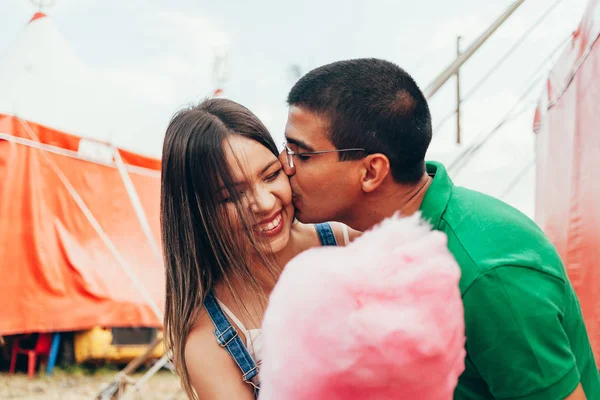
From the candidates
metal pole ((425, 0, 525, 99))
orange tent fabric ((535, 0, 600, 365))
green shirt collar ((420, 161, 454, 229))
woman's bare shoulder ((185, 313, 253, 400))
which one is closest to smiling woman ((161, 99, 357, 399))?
woman's bare shoulder ((185, 313, 253, 400))

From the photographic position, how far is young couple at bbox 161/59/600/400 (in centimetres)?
120

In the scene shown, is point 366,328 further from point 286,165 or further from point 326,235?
point 326,235

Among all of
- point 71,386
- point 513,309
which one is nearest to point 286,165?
point 513,309

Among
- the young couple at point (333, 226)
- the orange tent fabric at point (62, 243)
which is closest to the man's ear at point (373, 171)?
the young couple at point (333, 226)

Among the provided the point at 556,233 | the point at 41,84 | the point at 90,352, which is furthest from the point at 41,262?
the point at 556,233

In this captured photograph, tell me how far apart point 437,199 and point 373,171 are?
0.74 ft

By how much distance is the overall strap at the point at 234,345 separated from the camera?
1.77 m

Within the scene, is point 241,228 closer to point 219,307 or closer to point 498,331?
point 219,307

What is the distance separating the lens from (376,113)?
5.33 ft

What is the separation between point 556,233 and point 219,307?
8.15 ft

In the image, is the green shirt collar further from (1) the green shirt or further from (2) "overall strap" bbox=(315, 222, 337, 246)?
(2) "overall strap" bbox=(315, 222, 337, 246)

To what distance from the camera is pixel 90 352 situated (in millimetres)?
6711

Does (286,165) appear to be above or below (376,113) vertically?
below

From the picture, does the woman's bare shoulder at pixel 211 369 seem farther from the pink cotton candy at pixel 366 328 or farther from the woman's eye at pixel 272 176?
the pink cotton candy at pixel 366 328
